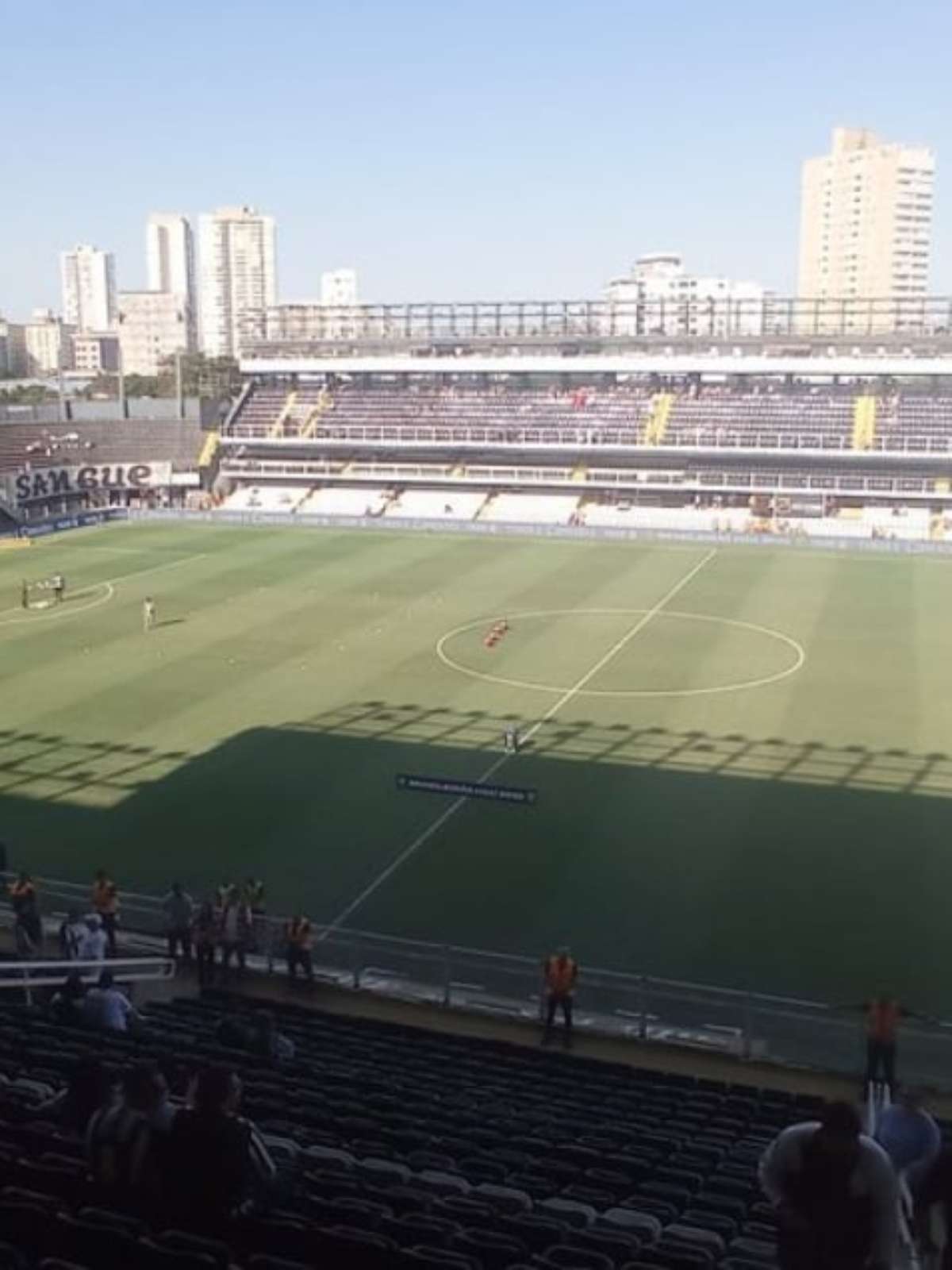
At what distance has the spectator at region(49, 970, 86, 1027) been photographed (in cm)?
1143

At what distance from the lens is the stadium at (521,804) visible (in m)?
8.16

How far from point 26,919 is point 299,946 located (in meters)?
3.34

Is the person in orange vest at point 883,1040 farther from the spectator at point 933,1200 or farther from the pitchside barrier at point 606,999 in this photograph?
the spectator at point 933,1200

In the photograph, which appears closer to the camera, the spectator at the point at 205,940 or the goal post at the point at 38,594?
the spectator at the point at 205,940

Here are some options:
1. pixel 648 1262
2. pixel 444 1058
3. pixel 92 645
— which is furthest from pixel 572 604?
pixel 648 1262

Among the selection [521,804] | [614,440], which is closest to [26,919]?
[521,804]

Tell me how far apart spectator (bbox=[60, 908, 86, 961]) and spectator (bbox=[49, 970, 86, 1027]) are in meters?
1.71

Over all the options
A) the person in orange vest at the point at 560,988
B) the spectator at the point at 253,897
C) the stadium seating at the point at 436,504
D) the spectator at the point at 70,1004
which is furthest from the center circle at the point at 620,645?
the stadium seating at the point at 436,504

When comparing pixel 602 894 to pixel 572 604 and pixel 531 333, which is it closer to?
pixel 572 604

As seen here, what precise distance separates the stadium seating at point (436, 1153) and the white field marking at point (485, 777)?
4702 mm

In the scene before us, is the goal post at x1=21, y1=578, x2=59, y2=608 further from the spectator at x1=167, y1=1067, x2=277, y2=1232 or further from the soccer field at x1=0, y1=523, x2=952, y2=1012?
the spectator at x1=167, y1=1067, x2=277, y2=1232

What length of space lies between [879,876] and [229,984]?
32.7 feet

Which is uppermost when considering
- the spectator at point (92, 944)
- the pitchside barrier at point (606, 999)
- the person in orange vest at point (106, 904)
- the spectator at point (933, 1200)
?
the spectator at point (933, 1200)

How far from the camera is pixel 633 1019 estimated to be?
14867mm
